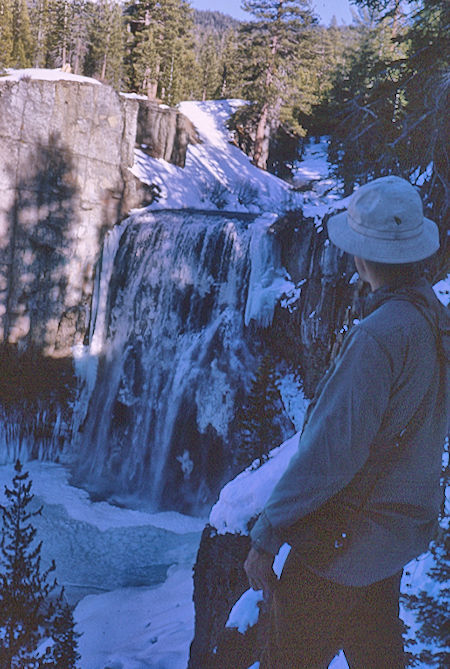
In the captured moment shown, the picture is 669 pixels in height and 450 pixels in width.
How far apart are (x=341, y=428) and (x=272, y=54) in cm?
2815

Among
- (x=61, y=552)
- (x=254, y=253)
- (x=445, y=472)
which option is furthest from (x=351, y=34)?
(x=445, y=472)

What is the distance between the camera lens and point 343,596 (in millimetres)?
1903

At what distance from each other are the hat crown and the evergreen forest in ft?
24.7

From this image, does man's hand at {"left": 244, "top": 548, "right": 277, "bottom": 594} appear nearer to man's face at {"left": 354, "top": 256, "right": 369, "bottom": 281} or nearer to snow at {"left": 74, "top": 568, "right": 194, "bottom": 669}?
man's face at {"left": 354, "top": 256, "right": 369, "bottom": 281}

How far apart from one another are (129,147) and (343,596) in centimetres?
1820

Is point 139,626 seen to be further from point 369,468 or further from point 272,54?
point 272,54

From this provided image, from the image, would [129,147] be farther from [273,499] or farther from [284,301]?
[273,499]

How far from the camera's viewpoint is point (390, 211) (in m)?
1.93

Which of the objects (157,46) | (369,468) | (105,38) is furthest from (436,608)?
(105,38)

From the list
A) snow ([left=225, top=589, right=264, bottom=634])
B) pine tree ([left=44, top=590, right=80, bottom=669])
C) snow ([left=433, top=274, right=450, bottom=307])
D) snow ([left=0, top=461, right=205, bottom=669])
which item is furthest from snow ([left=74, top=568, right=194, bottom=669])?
snow ([left=433, top=274, right=450, bottom=307])

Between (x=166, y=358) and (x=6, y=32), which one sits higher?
(x=6, y=32)

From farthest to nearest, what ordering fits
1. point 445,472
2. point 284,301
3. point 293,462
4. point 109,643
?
1. point 284,301
2. point 109,643
3. point 445,472
4. point 293,462

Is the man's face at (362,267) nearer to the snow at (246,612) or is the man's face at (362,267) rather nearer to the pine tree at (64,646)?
the snow at (246,612)

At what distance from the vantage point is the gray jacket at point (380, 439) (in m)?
1.73
